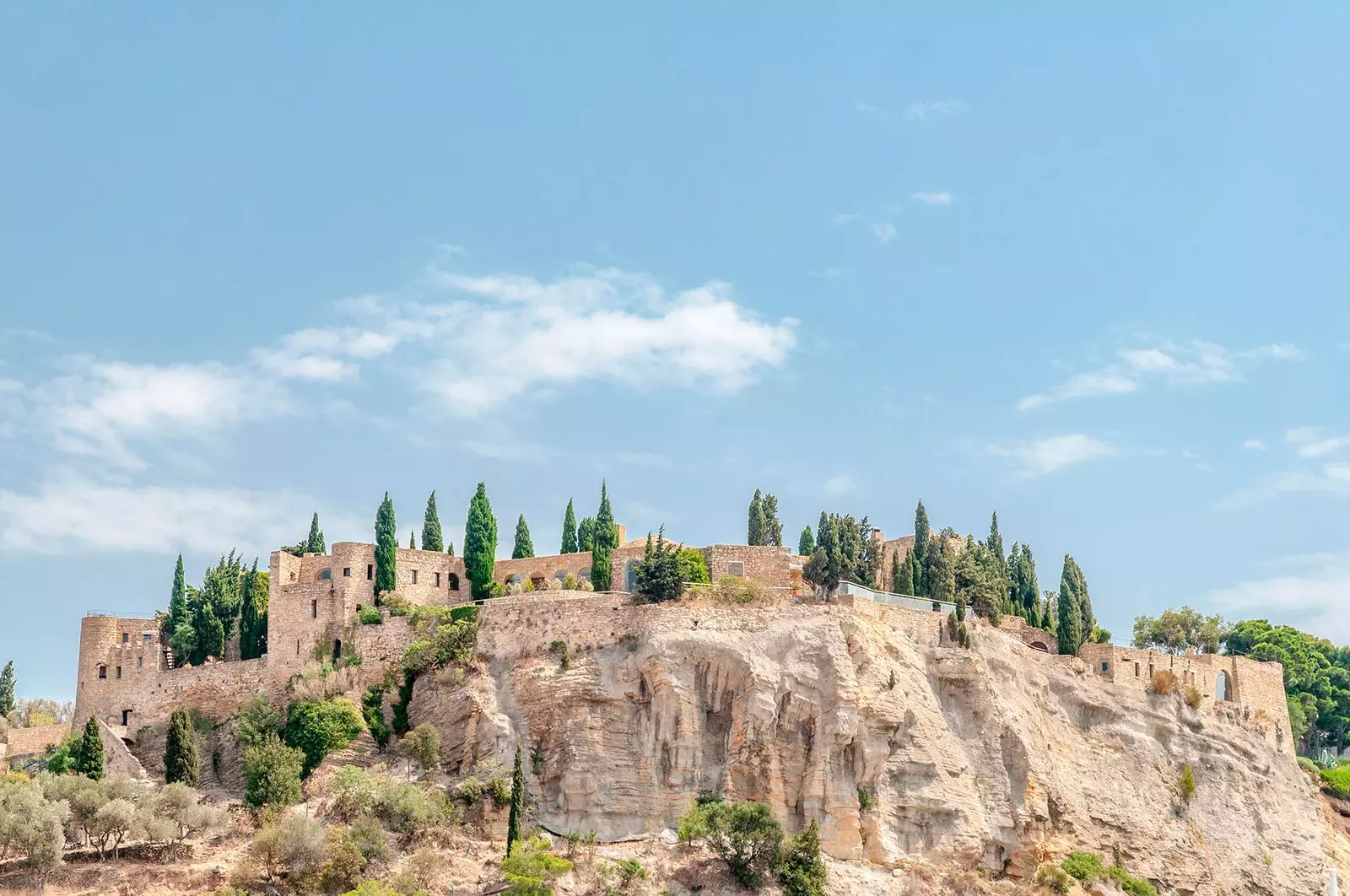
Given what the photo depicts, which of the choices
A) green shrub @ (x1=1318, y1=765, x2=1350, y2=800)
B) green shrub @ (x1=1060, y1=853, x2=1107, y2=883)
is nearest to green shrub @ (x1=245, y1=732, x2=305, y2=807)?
green shrub @ (x1=1060, y1=853, x2=1107, y2=883)

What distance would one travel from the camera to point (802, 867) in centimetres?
4919

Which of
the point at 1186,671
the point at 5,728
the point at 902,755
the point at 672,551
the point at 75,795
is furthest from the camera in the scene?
the point at 1186,671

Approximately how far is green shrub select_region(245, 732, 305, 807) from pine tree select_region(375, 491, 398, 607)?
8763 millimetres

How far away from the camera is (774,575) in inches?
2408

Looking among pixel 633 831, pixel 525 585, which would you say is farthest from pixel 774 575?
pixel 633 831

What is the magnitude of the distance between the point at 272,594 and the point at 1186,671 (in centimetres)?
3521

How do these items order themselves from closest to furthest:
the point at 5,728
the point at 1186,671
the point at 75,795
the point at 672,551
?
the point at 75,795 < the point at 672,551 < the point at 5,728 < the point at 1186,671

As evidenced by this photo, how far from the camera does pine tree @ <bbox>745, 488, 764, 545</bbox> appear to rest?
68.1 metres

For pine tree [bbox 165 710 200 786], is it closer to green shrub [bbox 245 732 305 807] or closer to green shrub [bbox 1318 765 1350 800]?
green shrub [bbox 245 732 305 807]

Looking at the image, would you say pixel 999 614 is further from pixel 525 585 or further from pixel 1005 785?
pixel 525 585

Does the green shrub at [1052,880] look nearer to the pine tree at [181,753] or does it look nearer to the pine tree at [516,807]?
the pine tree at [516,807]

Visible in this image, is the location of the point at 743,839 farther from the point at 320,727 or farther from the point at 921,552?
the point at 921,552

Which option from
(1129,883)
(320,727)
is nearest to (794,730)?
(1129,883)

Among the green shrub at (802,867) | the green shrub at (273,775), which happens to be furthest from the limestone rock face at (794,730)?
the green shrub at (273,775)
